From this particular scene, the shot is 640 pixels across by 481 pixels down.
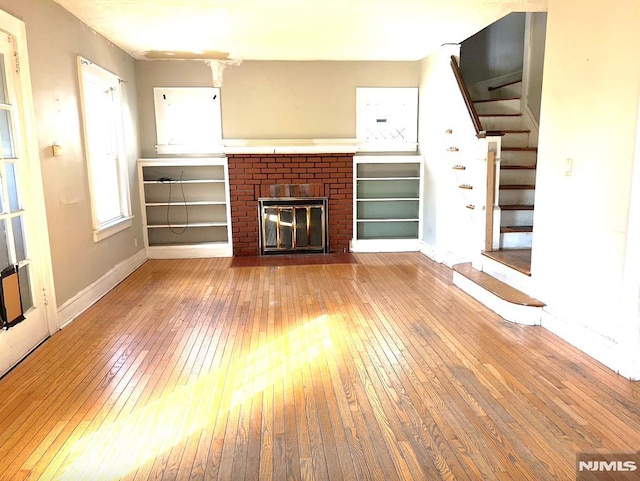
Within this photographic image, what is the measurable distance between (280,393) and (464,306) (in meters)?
2.16

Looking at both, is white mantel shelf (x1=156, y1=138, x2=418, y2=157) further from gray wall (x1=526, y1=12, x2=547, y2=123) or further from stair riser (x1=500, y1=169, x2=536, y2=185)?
stair riser (x1=500, y1=169, x2=536, y2=185)

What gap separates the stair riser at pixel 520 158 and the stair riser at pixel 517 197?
0.44 m

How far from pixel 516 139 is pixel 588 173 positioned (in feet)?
8.38

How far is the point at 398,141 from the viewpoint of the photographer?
6684 mm

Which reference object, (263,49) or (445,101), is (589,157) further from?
(263,49)

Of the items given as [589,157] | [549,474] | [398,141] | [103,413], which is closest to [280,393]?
[103,413]

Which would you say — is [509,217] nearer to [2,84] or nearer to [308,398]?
[308,398]

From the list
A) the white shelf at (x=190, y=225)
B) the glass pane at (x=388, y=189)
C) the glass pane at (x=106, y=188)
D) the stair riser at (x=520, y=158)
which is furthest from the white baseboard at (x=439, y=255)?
the glass pane at (x=106, y=188)

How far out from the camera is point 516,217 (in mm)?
4965

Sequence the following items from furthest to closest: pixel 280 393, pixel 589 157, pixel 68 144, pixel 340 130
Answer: pixel 340 130
pixel 68 144
pixel 589 157
pixel 280 393

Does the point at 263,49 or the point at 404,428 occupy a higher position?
the point at 263,49

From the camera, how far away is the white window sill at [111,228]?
4591mm

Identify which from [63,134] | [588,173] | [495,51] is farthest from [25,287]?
[495,51]

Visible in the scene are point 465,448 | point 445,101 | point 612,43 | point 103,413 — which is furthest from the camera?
point 445,101
